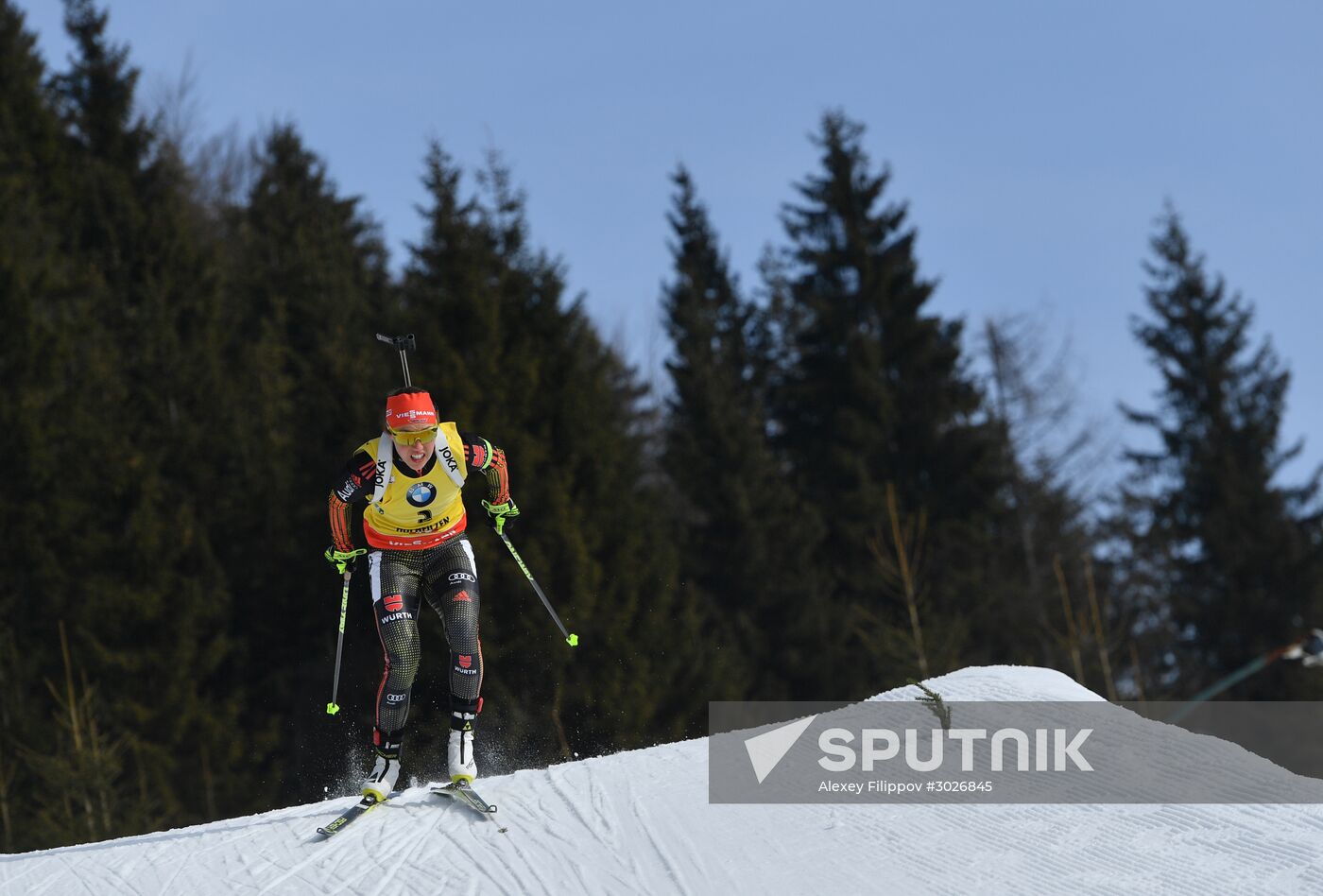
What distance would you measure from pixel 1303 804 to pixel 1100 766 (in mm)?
880

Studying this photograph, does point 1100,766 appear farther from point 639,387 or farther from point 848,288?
point 639,387

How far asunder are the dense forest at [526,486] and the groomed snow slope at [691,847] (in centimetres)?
489

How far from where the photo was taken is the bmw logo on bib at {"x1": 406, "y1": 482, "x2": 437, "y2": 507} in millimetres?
6750

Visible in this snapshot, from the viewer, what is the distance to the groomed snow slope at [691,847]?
496 cm

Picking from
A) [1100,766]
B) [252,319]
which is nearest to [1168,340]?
[252,319]

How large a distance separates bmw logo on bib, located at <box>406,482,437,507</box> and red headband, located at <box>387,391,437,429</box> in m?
0.36

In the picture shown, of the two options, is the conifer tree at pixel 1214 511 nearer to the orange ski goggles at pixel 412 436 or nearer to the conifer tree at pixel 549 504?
the conifer tree at pixel 549 504

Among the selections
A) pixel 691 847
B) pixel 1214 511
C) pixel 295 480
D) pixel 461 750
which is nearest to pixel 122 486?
pixel 295 480

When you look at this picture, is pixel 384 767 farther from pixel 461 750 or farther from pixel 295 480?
pixel 295 480

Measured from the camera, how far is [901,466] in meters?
27.1

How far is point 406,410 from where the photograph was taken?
6.57 metres

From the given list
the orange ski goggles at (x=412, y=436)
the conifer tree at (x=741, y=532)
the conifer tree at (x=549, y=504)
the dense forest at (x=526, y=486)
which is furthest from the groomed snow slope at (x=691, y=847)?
the conifer tree at (x=741, y=532)

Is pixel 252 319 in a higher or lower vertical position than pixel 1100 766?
higher

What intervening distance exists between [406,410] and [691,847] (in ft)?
8.50
